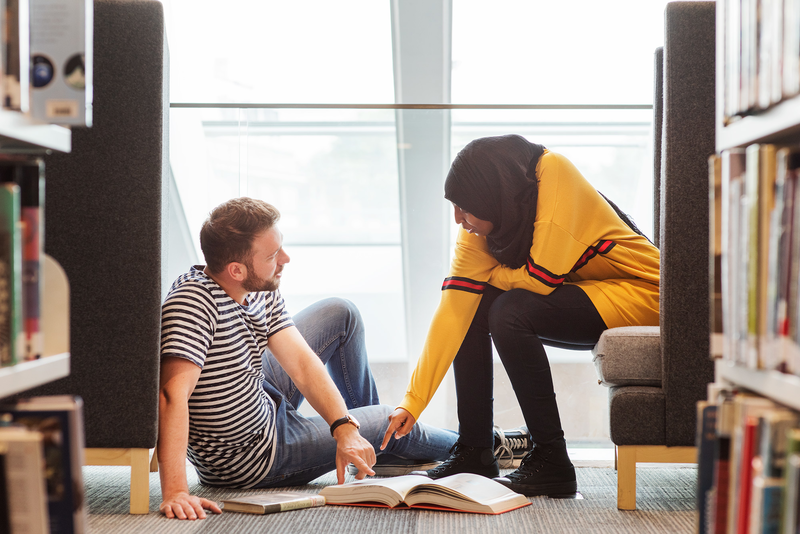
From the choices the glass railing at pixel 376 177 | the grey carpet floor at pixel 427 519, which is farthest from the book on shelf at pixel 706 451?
the glass railing at pixel 376 177

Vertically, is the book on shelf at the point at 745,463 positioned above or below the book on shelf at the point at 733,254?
below

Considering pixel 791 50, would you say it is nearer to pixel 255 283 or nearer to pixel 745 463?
pixel 745 463

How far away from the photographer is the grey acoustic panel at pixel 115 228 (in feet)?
4.46

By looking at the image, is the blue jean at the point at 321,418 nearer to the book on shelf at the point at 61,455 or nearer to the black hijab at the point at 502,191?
the black hijab at the point at 502,191

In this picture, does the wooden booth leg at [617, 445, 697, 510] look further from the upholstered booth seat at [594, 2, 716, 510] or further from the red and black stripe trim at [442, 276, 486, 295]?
the red and black stripe trim at [442, 276, 486, 295]

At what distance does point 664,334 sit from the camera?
1407 mm

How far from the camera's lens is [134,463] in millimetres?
1391

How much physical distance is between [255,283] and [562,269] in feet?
2.29

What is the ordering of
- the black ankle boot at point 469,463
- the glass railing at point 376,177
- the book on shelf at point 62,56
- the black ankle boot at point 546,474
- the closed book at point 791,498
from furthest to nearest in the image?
the glass railing at point 376,177 → the black ankle boot at point 469,463 → the black ankle boot at point 546,474 → the book on shelf at point 62,56 → the closed book at point 791,498

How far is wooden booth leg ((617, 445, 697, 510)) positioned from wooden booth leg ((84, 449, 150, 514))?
3.23ft

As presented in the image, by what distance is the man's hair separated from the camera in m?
1.51

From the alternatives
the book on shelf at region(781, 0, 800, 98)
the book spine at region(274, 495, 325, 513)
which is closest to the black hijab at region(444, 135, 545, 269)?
the book spine at region(274, 495, 325, 513)

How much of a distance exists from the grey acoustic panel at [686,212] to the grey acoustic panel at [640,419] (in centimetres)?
2

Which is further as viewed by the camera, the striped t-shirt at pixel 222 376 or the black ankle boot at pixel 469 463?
the black ankle boot at pixel 469 463
